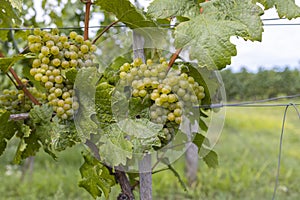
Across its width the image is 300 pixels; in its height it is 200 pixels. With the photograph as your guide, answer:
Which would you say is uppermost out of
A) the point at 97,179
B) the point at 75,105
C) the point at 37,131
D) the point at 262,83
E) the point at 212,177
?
the point at 75,105

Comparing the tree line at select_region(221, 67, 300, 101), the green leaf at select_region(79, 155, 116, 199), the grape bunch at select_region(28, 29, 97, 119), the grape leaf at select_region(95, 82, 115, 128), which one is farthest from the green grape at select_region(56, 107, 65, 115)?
the tree line at select_region(221, 67, 300, 101)

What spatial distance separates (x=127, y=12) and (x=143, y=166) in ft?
1.39

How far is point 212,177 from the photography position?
421 cm

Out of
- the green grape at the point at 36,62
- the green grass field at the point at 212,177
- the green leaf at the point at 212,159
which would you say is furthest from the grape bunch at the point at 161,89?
the green grass field at the point at 212,177

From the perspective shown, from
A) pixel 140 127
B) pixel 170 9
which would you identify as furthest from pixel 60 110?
pixel 170 9

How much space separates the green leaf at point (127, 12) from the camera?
99 centimetres

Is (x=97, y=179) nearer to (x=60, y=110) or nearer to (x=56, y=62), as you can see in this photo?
(x=60, y=110)

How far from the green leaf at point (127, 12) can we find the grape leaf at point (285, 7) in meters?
0.30

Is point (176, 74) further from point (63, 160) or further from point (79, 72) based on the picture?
point (63, 160)

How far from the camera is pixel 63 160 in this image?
4.78m

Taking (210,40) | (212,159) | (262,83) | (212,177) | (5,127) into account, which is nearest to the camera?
(210,40)

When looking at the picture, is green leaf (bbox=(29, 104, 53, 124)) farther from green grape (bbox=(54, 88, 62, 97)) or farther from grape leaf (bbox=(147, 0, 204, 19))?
grape leaf (bbox=(147, 0, 204, 19))

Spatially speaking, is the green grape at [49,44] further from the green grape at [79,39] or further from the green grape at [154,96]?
the green grape at [154,96]

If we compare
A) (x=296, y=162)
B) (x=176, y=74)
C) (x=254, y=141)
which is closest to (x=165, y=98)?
(x=176, y=74)
